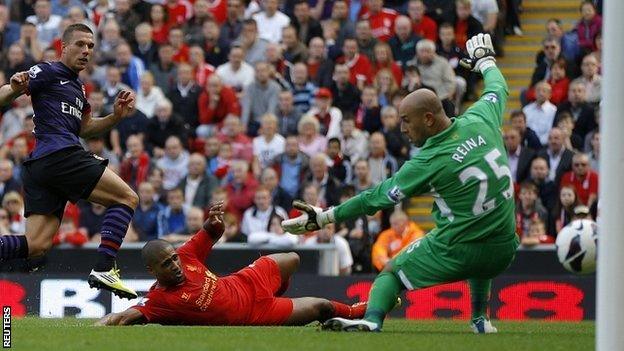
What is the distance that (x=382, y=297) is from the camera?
10.9 metres

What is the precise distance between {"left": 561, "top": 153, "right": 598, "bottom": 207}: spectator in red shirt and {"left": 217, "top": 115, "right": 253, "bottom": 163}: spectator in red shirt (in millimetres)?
4571

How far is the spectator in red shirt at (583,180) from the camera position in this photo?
1828 centimetres

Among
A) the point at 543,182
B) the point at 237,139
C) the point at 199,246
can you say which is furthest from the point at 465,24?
the point at 199,246

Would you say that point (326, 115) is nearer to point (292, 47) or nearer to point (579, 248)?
point (292, 47)

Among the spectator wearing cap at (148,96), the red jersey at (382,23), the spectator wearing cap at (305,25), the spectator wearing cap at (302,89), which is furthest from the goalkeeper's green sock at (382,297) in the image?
the spectator wearing cap at (305,25)

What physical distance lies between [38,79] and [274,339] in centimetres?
337

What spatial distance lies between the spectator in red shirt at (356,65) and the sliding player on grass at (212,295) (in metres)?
8.52

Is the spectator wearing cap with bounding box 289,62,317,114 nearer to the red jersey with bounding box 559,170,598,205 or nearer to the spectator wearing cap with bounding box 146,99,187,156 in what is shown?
the spectator wearing cap with bounding box 146,99,187,156

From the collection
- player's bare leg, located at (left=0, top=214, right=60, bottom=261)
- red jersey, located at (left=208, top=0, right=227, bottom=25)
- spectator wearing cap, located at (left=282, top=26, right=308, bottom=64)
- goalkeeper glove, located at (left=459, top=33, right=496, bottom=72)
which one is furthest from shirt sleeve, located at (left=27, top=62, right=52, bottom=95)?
red jersey, located at (left=208, top=0, right=227, bottom=25)

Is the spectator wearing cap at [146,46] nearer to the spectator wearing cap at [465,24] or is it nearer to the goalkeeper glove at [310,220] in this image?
the spectator wearing cap at [465,24]

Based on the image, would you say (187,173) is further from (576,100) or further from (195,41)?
(576,100)

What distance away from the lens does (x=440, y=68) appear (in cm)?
2027

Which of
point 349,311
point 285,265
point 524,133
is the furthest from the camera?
point 524,133

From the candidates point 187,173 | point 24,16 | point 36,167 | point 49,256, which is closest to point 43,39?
point 24,16
